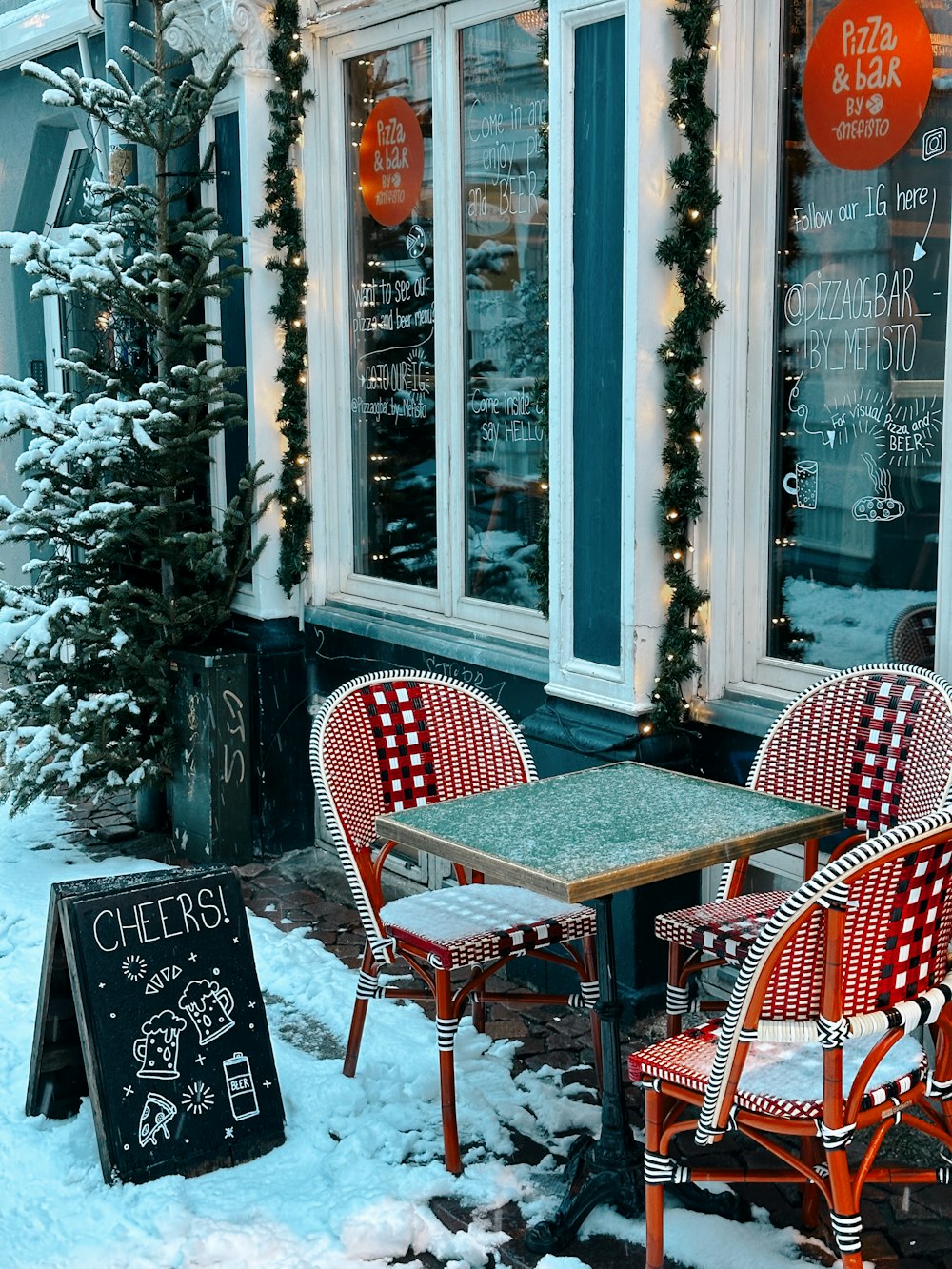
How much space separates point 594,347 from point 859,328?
0.82 meters

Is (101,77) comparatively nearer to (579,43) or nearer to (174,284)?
(174,284)

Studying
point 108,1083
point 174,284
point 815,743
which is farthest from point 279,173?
point 108,1083

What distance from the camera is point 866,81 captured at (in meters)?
4.32

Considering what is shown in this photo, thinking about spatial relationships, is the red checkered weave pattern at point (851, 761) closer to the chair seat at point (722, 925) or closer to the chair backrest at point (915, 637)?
the chair seat at point (722, 925)

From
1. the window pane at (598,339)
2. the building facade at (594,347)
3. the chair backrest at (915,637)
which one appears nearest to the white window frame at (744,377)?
the building facade at (594,347)

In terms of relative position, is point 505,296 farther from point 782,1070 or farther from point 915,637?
point 782,1070

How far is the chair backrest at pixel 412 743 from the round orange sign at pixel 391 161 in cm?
243

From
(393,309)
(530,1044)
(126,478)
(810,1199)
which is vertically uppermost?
(393,309)

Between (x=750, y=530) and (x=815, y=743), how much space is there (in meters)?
0.89

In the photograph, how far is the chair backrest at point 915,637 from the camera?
4301 mm

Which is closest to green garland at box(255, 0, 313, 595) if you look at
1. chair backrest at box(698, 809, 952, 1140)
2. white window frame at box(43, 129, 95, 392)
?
white window frame at box(43, 129, 95, 392)

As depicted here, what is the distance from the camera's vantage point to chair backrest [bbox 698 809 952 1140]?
282cm

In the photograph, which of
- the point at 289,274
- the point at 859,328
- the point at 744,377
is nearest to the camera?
the point at 859,328

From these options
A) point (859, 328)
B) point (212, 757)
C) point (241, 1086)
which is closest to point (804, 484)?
point (859, 328)
